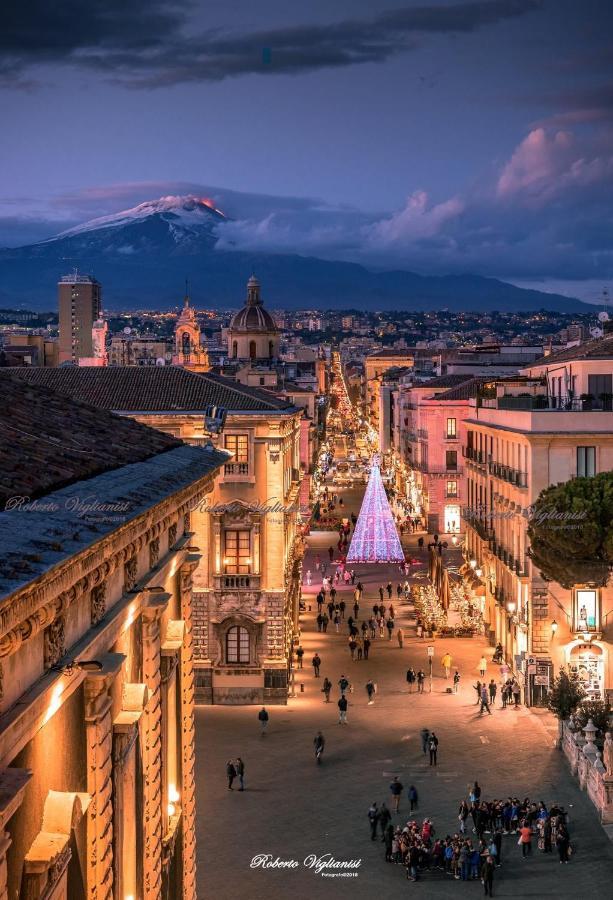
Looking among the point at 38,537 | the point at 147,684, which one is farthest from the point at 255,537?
the point at 38,537

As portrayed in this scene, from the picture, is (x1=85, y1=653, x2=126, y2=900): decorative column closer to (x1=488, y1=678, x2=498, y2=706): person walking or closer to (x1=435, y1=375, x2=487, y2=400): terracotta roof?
(x1=488, y1=678, x2=498, y2=706): person walking

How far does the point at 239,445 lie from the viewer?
43188 millimetres

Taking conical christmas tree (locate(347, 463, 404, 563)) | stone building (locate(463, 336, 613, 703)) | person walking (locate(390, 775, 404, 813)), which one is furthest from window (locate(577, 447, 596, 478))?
conical christmas tree (locate(347, 463, 404, 563))

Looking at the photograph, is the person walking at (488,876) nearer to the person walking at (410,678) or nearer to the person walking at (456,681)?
the person walking at (456,681)

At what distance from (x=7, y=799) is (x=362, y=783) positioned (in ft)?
92.1

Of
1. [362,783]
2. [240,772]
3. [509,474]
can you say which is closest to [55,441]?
[240,772]

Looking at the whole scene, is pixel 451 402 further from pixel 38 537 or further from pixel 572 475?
pixel 38 537

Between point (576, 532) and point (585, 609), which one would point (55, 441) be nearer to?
point (576, 532)

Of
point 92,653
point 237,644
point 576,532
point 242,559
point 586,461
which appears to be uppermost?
point 586,461

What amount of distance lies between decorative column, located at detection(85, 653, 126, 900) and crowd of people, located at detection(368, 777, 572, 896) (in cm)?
1778

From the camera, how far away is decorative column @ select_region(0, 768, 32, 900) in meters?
6.20

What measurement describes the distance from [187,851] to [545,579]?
26.5m

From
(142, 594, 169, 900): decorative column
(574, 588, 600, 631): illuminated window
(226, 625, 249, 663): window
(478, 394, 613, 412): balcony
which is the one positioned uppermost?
(478, 394, 613, 412): balcony

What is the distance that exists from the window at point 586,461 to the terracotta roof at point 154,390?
9.33 m
